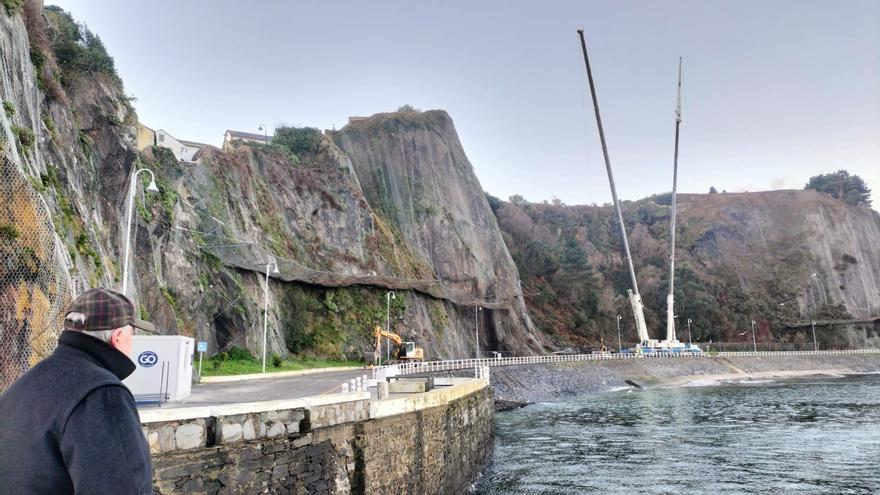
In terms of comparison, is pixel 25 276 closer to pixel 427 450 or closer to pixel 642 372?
pixel 427 450

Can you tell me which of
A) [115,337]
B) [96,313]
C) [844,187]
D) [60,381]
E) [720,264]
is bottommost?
[60,381]

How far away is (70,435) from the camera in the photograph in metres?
2.65

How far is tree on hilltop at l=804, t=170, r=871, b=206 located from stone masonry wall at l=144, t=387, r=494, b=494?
498 ft

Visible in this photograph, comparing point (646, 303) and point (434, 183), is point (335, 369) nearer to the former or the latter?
point (434, 183)

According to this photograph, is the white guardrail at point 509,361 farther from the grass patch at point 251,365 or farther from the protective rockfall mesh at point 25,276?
the protective rockfall mesh at point 25,276

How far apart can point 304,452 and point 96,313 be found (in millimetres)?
9428

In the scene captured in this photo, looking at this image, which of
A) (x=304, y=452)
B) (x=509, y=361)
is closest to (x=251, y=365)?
(x=509, y=361)

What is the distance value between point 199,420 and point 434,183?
239 ft

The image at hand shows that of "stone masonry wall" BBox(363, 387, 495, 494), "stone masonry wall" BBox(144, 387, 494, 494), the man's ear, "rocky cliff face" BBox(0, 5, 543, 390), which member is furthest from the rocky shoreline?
the man's ear

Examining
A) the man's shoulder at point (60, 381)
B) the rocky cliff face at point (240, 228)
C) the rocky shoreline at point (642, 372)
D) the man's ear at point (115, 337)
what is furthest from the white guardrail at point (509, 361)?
the man's shoulder at point (60, 381)

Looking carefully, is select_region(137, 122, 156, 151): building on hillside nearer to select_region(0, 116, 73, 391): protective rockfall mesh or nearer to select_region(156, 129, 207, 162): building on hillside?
select_region(156, 129, 207, 162): building on hillside

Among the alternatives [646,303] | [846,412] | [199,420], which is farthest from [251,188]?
[646,303]

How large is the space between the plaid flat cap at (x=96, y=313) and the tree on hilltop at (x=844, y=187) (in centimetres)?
16199

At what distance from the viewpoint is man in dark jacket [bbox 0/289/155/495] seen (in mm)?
2639
